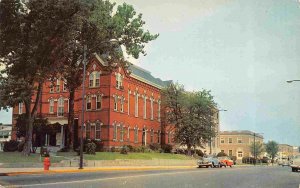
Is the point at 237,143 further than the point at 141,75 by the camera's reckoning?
Yes

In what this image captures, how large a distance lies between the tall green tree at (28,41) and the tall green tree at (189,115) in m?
31.8

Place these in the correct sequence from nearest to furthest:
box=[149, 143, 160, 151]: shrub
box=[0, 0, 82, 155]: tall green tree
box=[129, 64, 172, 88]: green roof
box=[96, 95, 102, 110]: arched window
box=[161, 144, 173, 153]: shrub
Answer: box=[0, 0, 82, 155]: tall green tree
box=[96, 95, 102, 110]: arched window
box=[129, 64, 172, 88]: green roof
box=[149, 143, 160, 151]: shrub
box=[161, 144, 173, 153]: shrub

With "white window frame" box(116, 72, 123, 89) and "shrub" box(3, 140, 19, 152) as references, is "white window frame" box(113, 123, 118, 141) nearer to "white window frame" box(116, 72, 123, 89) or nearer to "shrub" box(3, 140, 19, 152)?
"white window frame" box(116, 72, 123, 89)

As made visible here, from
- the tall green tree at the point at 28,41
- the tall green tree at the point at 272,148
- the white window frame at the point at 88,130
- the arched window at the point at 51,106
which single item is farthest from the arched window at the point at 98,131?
the tall green tree at the point at 272,148

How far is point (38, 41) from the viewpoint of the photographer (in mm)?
36031

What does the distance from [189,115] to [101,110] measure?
17.1 meters

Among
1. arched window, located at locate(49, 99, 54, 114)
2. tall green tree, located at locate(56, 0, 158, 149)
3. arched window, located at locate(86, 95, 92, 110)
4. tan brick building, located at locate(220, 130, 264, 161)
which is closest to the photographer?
tall green tree, located at locate(56, 0, 158, 149)

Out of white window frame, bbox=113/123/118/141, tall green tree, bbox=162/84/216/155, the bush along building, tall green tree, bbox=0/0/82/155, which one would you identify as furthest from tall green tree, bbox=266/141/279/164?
tall green tree, bbox=0/0/82/155

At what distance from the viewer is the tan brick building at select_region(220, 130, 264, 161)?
127250 mm

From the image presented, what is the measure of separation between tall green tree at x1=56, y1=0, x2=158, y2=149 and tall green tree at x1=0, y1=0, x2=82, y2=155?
161 centimetres

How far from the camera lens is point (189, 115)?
66.4 metres

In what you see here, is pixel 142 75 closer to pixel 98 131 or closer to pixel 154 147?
pixel 154 147

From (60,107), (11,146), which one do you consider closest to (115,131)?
(60,107)

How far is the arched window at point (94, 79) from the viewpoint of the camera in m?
55.5
